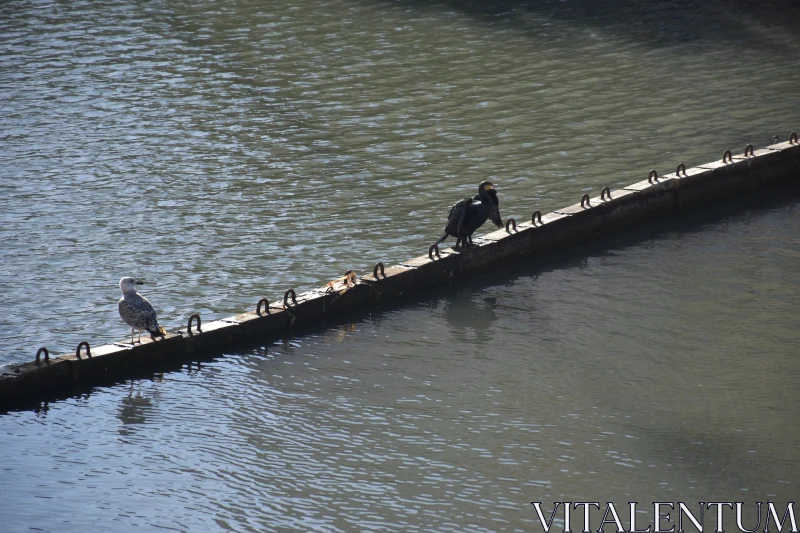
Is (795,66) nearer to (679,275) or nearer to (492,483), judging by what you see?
(679,275)

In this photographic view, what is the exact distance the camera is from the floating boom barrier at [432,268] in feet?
42.3

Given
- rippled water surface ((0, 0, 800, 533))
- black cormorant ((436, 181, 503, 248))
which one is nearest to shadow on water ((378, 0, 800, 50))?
rippled water surface ((0, 0, 800, 533))

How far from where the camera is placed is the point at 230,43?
100ft

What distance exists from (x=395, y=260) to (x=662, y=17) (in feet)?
57.9

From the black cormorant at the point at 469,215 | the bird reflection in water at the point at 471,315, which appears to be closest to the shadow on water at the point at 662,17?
the black cormorant at the point at 469,215

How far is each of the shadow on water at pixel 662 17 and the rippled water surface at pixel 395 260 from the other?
0.52 ft

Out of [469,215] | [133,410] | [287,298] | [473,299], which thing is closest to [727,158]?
[469,215]

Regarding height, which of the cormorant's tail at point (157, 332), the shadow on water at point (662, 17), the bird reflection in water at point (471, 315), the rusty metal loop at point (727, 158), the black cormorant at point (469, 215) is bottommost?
the bird reflection in water at point (471, 315)

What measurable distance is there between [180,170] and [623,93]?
33.0ft

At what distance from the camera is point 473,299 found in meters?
15.3

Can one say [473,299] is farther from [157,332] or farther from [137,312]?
[137,312]

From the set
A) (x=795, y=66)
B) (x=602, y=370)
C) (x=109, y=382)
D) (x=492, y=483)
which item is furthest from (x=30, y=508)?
(x=795, y=66)

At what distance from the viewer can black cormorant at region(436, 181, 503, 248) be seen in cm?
1568

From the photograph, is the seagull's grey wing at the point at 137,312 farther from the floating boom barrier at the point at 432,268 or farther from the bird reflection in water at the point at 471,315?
the bird reflection in water at the point at 471,315
